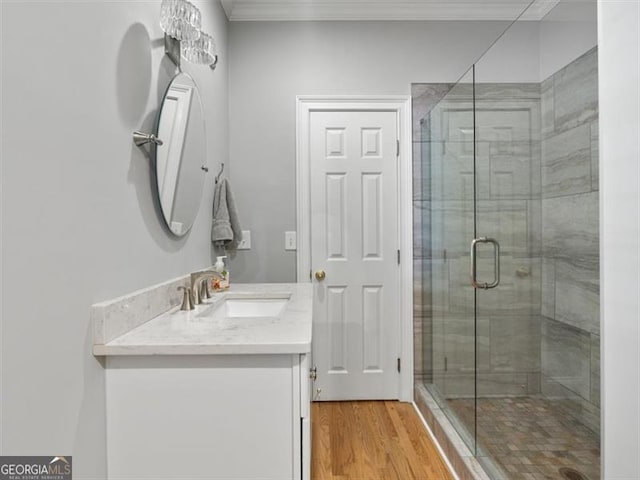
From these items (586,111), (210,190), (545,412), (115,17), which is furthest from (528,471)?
(115,17)

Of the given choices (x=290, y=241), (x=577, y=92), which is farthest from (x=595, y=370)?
(x=290, y=241)

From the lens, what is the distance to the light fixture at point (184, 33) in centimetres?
135

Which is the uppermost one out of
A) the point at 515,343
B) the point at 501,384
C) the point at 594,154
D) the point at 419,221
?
the point at 594,154

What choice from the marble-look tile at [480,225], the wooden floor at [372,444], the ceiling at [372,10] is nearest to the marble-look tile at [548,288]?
the marble-look tile at [480,225]

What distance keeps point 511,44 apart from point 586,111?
0.72 metres

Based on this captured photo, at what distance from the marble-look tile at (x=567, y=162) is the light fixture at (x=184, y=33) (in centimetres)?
140

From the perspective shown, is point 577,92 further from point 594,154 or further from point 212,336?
point 212,336

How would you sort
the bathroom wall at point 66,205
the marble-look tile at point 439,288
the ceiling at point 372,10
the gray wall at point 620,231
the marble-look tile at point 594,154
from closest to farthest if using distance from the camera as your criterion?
the bathroom wall at point 66,205
the gray wall at point 620,231
the marble-look tile at point 594,154
the marble-look tile at point 439,288
the ceiling at point 372,10

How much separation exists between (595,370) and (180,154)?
5.58 feet

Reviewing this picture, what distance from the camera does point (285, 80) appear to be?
2.54m

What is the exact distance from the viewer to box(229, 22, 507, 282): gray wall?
254 cm

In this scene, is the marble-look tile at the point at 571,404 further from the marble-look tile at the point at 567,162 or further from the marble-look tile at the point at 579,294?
the marble-look tile at the point at 567,162

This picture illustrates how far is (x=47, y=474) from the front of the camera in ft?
2.65

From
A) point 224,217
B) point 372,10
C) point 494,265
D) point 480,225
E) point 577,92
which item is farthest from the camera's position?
point 372,10
